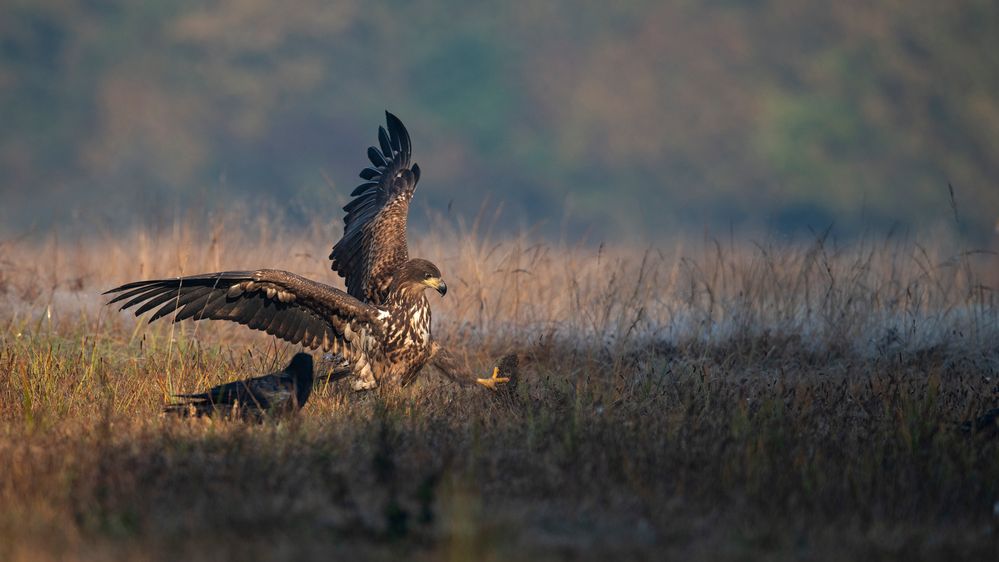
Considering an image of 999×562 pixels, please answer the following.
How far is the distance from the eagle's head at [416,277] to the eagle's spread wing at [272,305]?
0.29m

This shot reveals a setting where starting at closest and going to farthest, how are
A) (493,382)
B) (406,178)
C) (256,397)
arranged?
1. (256,397)
2. (493,382)
3. (406,178)

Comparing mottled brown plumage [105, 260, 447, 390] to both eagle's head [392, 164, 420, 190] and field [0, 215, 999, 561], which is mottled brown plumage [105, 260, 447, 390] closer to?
field [0, 215, 999, 561]

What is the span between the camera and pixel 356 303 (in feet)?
27.0

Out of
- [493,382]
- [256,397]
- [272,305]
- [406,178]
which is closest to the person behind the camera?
[256,397]

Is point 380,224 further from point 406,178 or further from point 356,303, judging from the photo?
point 356,303

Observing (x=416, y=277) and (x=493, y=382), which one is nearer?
(x=493, y=382)

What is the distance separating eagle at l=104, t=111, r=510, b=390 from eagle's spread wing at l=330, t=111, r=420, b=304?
1cm

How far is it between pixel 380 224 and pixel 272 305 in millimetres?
1467

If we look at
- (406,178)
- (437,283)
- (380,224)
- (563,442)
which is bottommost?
(563,442)

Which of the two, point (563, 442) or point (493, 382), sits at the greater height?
point (493, 382)

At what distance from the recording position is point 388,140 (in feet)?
33.0

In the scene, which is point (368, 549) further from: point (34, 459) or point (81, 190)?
point (81, 190)

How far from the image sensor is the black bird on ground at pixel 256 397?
24.0 ft

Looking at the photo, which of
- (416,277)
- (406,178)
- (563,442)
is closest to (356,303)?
(416,277)
